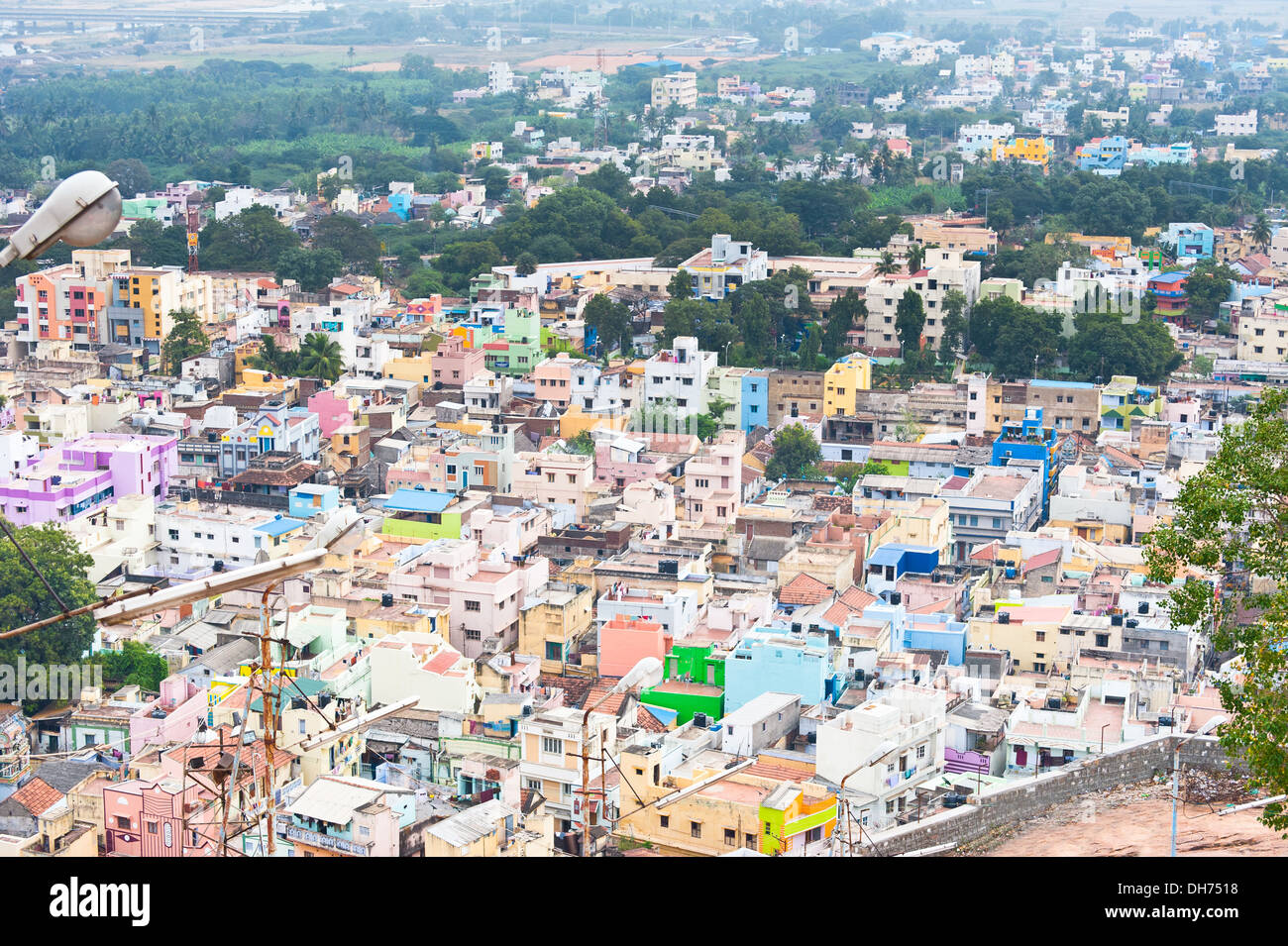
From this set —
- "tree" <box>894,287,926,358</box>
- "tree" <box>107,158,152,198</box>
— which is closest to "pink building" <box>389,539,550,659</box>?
"tree" <box>894,287,926,358</box>

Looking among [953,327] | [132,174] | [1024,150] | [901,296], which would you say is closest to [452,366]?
[901,296]

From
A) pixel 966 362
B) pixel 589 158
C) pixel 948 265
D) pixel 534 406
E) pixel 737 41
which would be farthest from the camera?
pixel 737 41

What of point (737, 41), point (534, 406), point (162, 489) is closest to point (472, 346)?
point (534, 406)

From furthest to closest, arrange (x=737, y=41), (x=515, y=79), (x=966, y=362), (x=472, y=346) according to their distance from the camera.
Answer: (x=737, y=41) < (x=515, y=79) < (x=966, y=362) < (x=472, y=346)

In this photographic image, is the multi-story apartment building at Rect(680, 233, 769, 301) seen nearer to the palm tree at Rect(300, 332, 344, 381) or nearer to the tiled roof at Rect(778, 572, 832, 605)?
the palm tree at Rect(300, 332, 344, 381)

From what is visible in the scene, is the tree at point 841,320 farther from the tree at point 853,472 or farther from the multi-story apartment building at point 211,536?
the multi-story apartment building at point 211,536

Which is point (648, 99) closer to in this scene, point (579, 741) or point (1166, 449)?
point (1166, 449)
